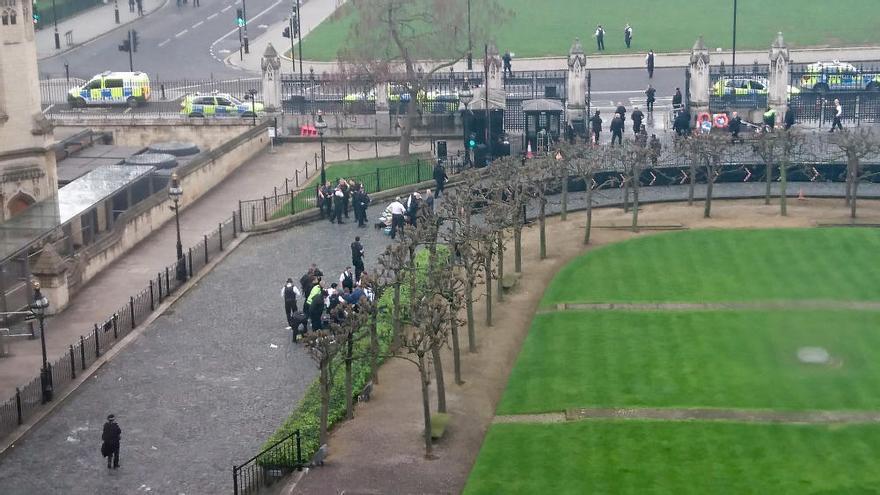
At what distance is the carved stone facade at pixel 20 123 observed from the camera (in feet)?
182

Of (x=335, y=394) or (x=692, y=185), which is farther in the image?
(x=692, y=185)

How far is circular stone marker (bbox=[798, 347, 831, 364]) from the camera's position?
131ft

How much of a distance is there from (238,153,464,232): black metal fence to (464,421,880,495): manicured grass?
21.9 m

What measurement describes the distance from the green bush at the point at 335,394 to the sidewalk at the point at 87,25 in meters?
53.3

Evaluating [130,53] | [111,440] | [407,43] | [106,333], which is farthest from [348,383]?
[130,53]

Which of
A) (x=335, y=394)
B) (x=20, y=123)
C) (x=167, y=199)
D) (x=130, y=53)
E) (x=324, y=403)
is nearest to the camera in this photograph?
(x=324, y=403)

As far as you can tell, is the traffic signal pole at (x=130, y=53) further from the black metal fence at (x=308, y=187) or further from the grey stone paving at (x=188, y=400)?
the grey stone paving at (x=188, y=400)

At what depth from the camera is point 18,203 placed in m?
56.3

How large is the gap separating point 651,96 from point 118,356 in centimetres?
3433

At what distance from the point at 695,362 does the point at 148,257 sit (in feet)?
68.1

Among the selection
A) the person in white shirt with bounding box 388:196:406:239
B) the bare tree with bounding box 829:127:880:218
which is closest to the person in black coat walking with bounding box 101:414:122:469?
the person in white shirt with bounding box 388:196:406:239

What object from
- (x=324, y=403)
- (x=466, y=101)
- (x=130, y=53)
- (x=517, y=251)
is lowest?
(x=324, y=403)

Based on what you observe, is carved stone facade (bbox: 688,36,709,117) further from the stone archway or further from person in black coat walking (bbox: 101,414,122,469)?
person in black coat walking (bbox: 101,414,122,469)

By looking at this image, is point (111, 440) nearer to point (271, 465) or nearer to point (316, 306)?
point (271, 465)
